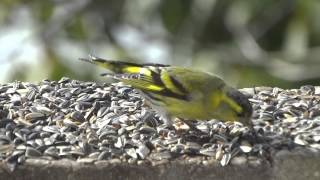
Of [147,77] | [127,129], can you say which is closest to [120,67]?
[147,77]

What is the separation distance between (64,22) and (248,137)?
9179 millimetres

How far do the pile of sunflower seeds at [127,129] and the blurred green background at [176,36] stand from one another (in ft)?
20.7

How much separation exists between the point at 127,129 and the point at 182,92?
16.7 inches

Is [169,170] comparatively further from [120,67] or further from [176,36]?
[176,36]

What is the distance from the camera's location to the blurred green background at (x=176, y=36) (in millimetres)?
12398

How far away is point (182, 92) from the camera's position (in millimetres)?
5281

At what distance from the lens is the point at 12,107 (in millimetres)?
5457

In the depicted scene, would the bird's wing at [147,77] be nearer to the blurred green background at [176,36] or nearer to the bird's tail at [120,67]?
the bird's tail at [120,67]

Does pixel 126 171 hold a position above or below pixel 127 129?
below

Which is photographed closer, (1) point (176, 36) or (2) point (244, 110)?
(2) point (244, 110)

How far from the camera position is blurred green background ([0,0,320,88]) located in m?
12.4

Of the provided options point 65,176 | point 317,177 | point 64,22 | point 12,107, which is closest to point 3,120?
point 12,107

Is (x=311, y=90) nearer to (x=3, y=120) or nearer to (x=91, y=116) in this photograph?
(x=91, y=116)

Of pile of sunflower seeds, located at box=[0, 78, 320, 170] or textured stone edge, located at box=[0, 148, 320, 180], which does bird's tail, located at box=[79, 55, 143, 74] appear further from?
textured stone edge, located at box=[0, 148, 320, 180]
